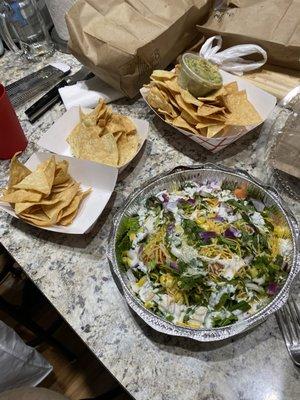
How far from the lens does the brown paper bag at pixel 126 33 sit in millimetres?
989

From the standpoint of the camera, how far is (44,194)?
32.2 inches

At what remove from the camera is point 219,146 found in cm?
93

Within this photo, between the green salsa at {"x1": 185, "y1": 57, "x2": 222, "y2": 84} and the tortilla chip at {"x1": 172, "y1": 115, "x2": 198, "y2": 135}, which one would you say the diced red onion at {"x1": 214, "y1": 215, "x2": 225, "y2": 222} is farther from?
the green salsa at {"x1": 185, "y1": 57, "x2": 222, "y2": 84}

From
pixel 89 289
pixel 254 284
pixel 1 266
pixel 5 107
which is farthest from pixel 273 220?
pixel 1 266

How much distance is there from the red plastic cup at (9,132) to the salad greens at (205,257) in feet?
1.25

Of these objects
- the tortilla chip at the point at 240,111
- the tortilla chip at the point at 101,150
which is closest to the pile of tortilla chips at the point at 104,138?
the tortilla chip at the point at 101,150

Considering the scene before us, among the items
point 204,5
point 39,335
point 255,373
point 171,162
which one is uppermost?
point 204,5

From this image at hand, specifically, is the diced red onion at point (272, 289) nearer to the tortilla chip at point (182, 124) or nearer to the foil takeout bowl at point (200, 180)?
the foil takeout bowl at point (200, 180)

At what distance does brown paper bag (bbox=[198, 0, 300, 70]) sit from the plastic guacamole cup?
0.48ft

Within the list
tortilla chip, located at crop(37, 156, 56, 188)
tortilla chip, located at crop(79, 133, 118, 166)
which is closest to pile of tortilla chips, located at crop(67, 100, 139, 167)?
tortilla chip, located at crop(79, 133, 118, 166)

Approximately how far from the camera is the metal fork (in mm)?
664

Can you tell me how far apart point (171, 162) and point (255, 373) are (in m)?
0.51

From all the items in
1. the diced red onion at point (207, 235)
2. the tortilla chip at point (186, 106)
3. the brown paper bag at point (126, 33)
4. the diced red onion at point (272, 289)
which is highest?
the brown paper bag at point (126, 33)

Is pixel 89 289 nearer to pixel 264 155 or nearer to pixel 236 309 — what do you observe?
pixel 236 309
